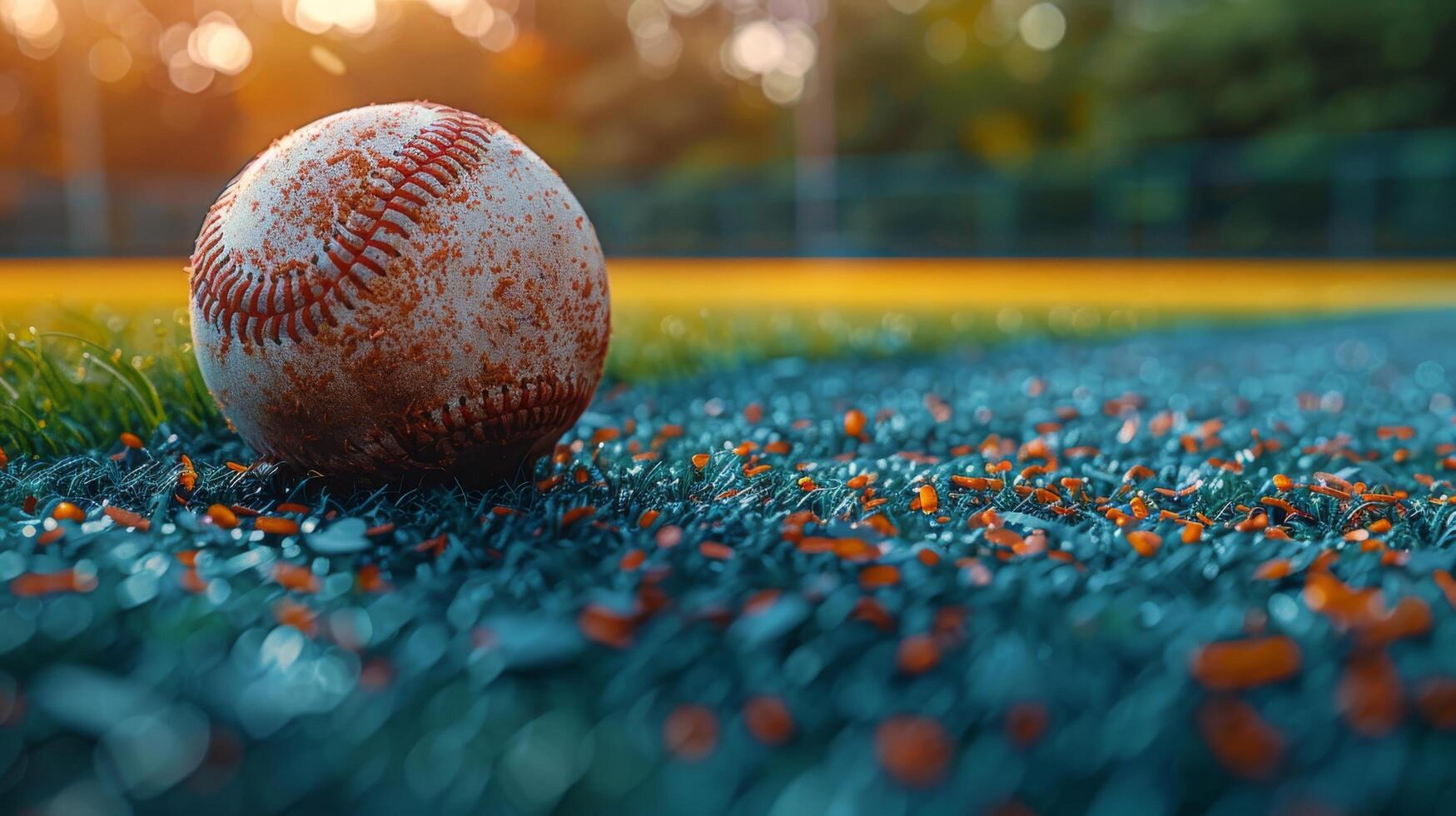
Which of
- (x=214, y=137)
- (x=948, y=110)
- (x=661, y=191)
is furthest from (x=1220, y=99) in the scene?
(x=214, y=137)

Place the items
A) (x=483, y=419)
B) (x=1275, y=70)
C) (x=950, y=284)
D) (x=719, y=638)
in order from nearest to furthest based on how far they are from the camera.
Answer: (x=719, y=638), (x=483, y=419), (x=950, y=284), (x=1275, y=70)

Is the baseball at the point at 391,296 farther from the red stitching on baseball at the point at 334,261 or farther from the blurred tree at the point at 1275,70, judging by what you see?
the blurred tree at the point at 1275,70

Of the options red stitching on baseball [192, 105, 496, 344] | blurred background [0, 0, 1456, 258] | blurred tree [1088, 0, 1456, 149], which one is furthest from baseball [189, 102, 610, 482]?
blurred tree [1088, 0, 1456, 149]

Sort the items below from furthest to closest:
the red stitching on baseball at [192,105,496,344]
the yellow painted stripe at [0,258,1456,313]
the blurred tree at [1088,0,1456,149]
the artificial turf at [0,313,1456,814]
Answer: the blurred tree at [1088,0,1456,149] → the yellow painted stripe at [0,258,1456,313] → the red stitching on baseball at [192,105,496,344] → the artificial turf at [0,313,1456,814]

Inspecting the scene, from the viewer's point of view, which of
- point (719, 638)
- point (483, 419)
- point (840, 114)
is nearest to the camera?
point (719, 638)

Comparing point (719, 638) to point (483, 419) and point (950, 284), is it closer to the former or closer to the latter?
point (483, 419)

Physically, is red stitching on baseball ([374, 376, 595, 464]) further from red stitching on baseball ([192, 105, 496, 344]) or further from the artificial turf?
red stitching on baseball ([192, 105, 496, 344])

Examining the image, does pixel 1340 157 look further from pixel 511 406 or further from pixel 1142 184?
→ pixel 511 406

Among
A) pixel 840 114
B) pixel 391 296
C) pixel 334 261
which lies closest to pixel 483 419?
pixel 391 296

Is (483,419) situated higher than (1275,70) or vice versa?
(1275,70)
